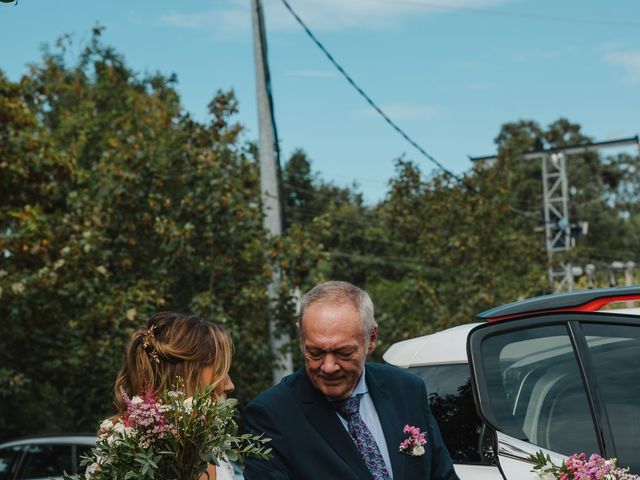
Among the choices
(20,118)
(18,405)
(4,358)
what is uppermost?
(20,118)

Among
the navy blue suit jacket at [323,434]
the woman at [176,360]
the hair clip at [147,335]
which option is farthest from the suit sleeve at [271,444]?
the hair clip at [147,335]

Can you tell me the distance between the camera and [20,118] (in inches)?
503

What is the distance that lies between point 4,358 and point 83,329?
1343mm

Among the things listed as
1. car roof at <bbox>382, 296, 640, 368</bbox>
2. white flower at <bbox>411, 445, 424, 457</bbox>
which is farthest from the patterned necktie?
car roof at <bbox>382, 296, 640, 368</bbox>

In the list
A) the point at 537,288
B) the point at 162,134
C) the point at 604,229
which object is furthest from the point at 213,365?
the point at 604,229

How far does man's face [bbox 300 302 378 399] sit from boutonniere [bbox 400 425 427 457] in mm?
266

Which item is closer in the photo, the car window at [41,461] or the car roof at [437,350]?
the car roof at [437,350]

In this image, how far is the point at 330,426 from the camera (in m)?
3.44

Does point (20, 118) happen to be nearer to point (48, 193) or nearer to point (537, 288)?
point (48, 193)

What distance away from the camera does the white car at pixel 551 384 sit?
4.04m

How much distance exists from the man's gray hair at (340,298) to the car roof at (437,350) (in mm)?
1319

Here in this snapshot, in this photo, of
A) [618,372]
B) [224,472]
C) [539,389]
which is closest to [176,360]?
[224,472]

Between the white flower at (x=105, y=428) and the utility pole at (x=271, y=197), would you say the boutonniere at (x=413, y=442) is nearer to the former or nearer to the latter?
the white flower at (x=105, y=428)

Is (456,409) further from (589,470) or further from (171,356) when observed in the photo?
(171,356)
